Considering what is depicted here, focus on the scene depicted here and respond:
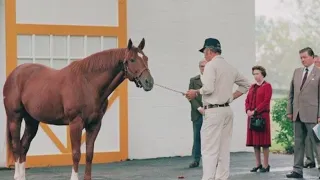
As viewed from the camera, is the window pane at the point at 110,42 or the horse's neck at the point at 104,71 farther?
the window pane at the point at 110,42

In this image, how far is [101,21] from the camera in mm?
12836

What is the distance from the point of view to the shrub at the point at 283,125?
1476 centimetres

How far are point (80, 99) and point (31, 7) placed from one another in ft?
13.0

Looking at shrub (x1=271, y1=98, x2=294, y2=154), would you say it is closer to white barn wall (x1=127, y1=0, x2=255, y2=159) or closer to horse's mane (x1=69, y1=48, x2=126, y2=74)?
white barn wall (x1=127, y1=0, x2=255, y2=159)

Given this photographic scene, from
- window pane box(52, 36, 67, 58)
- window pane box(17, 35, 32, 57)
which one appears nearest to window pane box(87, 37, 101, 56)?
window pane box(52, 36, 67, 58)

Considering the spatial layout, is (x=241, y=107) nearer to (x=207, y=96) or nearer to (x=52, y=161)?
(x=52, y=161)

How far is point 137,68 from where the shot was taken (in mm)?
8773

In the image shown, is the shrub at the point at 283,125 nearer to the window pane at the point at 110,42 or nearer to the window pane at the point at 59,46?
the window pane at the point at 110,42

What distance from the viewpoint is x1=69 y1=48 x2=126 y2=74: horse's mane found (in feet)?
29.4

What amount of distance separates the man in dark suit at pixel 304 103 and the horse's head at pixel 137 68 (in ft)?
8.15

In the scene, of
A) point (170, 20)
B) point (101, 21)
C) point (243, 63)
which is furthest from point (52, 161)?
point (243, 63)

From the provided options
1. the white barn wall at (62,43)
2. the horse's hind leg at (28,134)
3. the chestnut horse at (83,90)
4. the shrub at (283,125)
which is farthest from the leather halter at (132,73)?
the shrub at (283,125)

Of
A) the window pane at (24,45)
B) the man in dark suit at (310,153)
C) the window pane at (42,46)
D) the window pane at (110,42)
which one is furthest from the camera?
the window pane at (110,42)

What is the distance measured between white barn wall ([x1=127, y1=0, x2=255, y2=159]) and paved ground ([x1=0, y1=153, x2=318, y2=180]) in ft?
1.96
